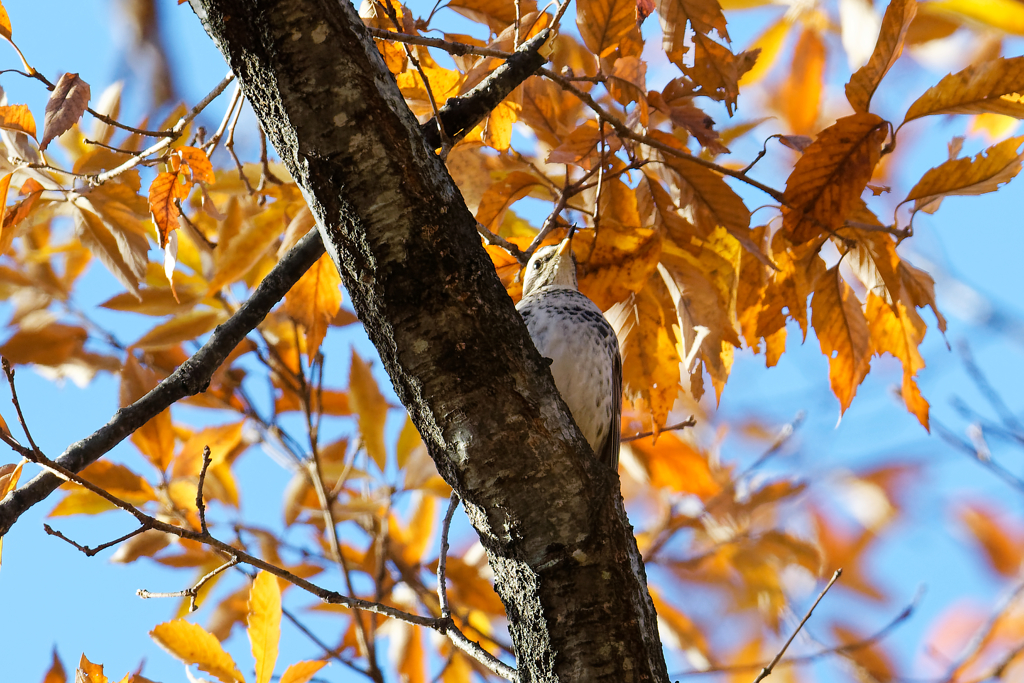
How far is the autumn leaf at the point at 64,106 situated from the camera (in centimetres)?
145

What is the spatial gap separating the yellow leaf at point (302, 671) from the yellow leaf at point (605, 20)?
4.98 ft

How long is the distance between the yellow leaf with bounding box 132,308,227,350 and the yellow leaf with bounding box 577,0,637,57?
144 cm

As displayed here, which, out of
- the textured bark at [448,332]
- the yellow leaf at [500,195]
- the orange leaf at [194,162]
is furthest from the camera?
the yellow leaf at [500,195]

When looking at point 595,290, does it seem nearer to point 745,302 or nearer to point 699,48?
point 745,302

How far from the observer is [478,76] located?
5.32 ft

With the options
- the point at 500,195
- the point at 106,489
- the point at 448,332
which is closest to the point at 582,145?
the point at 500,195

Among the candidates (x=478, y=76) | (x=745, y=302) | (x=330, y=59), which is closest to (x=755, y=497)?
(x=745, y=302)

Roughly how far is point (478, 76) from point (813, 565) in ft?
9.58

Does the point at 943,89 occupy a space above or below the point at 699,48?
below

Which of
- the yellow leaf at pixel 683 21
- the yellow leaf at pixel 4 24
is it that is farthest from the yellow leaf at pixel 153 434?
the yellow leaf at pixel 683 21

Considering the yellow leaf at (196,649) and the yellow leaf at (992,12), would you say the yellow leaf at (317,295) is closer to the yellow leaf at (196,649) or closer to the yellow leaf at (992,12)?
the yellow leaf at (196,649)

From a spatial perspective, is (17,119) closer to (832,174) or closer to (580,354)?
(580,354)

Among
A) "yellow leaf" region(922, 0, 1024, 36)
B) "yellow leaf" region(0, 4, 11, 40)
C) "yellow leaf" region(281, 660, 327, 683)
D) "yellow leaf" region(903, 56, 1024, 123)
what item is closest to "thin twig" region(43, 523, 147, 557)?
"yellow leaf" region(281, 660, 327, 683)

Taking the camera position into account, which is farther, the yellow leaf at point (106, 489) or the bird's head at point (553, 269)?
the bird's head at point (553, 269)
